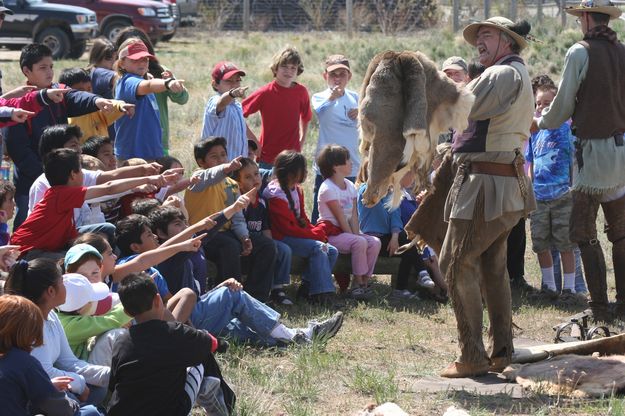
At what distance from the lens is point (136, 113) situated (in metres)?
9.44

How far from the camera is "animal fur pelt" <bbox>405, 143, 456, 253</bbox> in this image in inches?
286

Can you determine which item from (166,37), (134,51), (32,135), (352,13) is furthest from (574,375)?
(352,13)

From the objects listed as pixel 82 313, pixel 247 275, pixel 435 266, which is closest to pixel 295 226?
pixel 247 275

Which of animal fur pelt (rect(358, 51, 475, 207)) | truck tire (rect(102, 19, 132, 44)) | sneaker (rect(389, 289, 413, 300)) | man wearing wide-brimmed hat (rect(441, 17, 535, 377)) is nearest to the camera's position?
animal fur pelt (rect(358, 51, 475, 207))

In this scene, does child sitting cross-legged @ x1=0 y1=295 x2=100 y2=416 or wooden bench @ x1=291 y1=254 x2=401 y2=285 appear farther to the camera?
wooden bench @ x1=291 y1=254 x2=401 y2=285

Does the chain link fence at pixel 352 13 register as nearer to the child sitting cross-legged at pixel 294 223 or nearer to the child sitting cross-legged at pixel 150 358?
the child sitting cross-legged at pixel 294 223

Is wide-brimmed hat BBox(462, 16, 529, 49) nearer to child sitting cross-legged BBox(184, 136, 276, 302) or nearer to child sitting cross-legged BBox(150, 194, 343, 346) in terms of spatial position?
child sitting cross-legged BBox(150, 194, 343, 346)

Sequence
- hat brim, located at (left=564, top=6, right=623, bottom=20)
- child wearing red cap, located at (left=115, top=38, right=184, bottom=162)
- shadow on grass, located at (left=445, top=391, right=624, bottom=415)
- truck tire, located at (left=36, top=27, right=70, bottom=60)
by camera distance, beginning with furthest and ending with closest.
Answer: truck tire, located at (left=36, top=27, right=70, bottom=60), child wearing red cap, located at (left=115, top=38, right=184, bottom=162), hat brim, located at (left=564, top=6, right=623, bottom=20), shadow on grass, located at (left=445, top=391, right=624, bottom=415)

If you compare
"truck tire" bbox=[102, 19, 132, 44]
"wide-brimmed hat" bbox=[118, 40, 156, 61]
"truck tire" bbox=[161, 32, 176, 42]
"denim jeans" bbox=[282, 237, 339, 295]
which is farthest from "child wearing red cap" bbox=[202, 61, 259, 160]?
"truck tire" bbox=[161, 32, 176, 42]

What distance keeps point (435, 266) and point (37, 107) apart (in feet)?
12.3

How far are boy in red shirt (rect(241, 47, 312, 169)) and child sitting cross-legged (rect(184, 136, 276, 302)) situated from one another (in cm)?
171

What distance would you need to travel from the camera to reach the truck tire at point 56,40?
75.0 feet

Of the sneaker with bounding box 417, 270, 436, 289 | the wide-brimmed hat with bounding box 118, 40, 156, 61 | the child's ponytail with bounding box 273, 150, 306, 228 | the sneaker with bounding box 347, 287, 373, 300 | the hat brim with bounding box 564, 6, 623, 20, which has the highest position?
the hat brim with bounding box 564, 6, 623, 20

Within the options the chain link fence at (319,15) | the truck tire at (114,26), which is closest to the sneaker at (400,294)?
the truck tire at (114,26)
